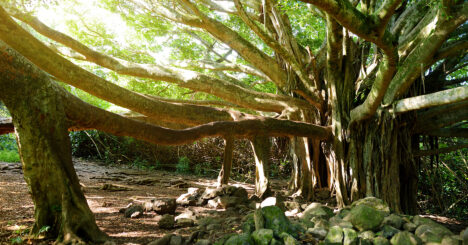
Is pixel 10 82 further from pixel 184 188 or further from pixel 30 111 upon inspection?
pixel 184 188

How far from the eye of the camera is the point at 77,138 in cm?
1044

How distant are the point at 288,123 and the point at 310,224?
1962 millimetres

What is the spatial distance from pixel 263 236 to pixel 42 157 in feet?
6.53

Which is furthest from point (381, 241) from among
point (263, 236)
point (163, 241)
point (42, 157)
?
point (42, 157)

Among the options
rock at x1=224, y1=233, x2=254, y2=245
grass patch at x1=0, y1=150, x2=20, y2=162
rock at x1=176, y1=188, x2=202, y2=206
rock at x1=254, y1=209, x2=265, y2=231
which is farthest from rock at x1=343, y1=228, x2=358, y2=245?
grass patch at x1=0, y1=150, x2=20, y2=162

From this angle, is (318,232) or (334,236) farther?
(318,232)

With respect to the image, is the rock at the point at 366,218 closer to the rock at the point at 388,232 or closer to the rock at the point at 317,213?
the rock at the point at 388,232

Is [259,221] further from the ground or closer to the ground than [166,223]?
further from the ground

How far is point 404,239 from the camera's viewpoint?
2.59m

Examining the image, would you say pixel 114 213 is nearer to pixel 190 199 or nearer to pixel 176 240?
pixel 190 199

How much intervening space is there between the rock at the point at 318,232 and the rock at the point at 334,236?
0.21 ft

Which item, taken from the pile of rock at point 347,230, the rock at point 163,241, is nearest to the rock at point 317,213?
the pile of rock at point 347,230

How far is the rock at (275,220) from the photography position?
8.89ft

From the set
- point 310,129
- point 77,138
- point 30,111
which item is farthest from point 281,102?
point 77,138
